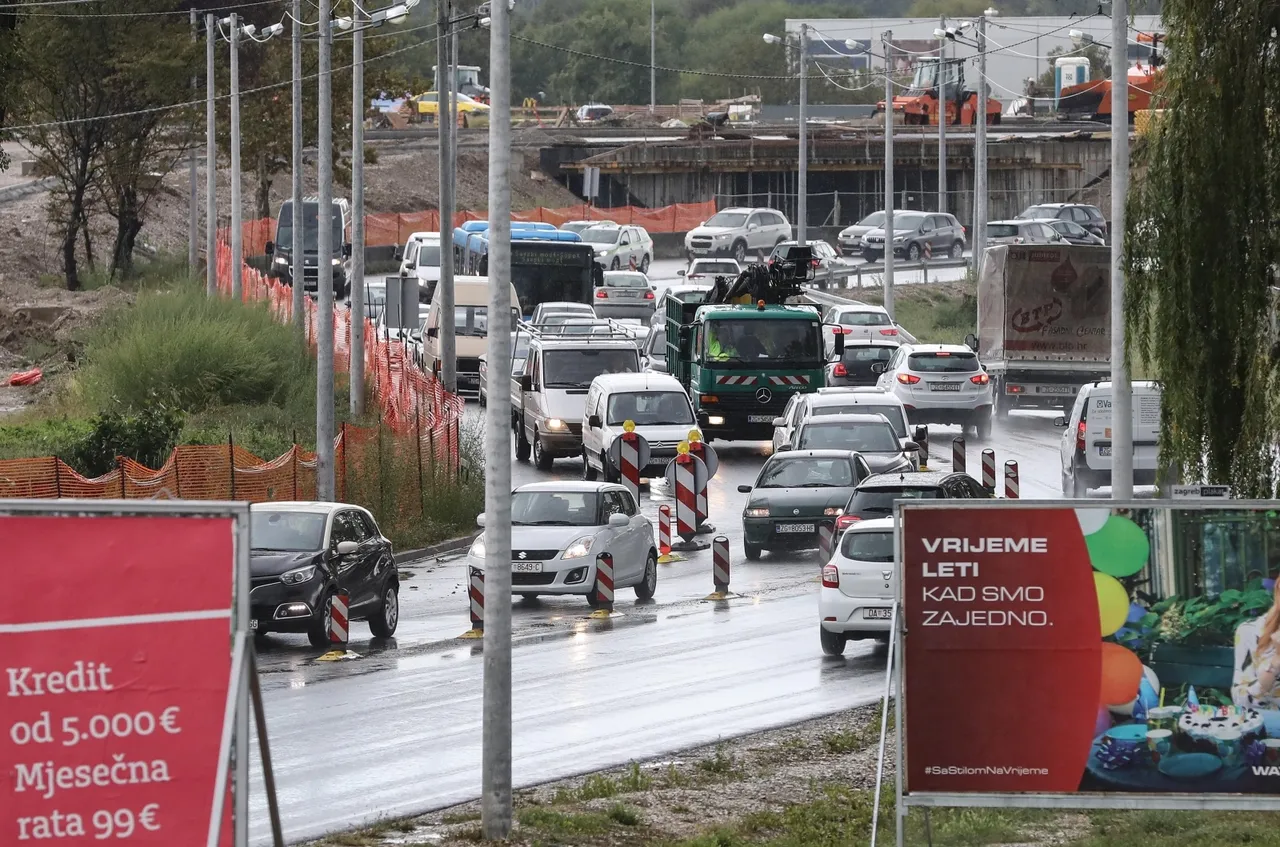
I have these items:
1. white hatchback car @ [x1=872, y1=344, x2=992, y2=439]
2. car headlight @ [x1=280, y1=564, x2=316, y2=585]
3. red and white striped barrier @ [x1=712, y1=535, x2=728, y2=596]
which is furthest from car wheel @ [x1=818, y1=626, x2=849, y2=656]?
white hatchback car @ [x1=872, y1=344, x2=992, y2=439]

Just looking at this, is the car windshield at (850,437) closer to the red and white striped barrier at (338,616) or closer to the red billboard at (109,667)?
the red and white striped barrier at (338,616)

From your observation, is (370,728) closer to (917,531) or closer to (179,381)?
(917,531)

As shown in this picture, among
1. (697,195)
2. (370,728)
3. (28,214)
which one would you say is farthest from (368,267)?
(370,728)

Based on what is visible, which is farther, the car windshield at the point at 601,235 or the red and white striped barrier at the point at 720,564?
the car windshield at the point at 601,235

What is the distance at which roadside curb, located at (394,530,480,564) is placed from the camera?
28.2 m

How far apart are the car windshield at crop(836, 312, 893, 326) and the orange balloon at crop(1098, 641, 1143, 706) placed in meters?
36.3

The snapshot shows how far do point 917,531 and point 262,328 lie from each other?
103 feet

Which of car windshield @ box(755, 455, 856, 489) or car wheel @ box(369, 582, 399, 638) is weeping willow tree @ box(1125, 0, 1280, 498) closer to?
car wheel @ box(369, 582, 399, 638)

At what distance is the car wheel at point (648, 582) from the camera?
79.6 feet

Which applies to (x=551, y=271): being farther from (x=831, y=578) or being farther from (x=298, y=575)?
(x=831, y=578)

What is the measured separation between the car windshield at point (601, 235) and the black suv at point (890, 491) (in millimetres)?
46091

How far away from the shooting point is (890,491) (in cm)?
2248

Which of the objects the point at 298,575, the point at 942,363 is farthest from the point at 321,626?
the point at 942,363

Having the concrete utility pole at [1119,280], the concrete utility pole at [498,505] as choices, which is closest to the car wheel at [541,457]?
the concrete utility pole at [1119,280]
